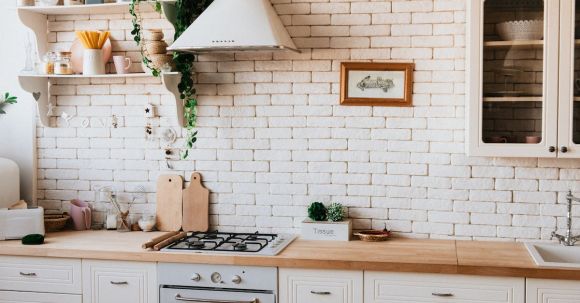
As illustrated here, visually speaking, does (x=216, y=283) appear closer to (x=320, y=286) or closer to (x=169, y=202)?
(x=320, y=286)

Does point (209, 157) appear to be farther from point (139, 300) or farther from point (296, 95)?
point (139, 300)

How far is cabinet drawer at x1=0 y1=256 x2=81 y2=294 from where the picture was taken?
147 inches

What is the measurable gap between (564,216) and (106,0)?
2.96 meters

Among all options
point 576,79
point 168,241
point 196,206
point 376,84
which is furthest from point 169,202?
point 576,79

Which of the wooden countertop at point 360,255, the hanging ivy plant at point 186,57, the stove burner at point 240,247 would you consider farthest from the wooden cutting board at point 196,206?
the stove burner at point 240,247

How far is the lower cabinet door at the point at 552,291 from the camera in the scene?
10.5ft

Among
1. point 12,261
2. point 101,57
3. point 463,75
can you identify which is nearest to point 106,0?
point 101,57

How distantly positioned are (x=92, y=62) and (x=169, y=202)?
966mm

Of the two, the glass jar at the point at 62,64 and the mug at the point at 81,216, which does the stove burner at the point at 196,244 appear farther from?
the glass jar at the point at 62,64

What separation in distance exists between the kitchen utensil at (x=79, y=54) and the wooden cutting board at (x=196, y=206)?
0.93 meters

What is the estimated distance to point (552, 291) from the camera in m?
3.23

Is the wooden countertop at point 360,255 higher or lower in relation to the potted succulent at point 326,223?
lower

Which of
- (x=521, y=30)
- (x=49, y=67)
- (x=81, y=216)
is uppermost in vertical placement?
(x=521, y=30)

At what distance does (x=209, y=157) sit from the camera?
13.8ft
